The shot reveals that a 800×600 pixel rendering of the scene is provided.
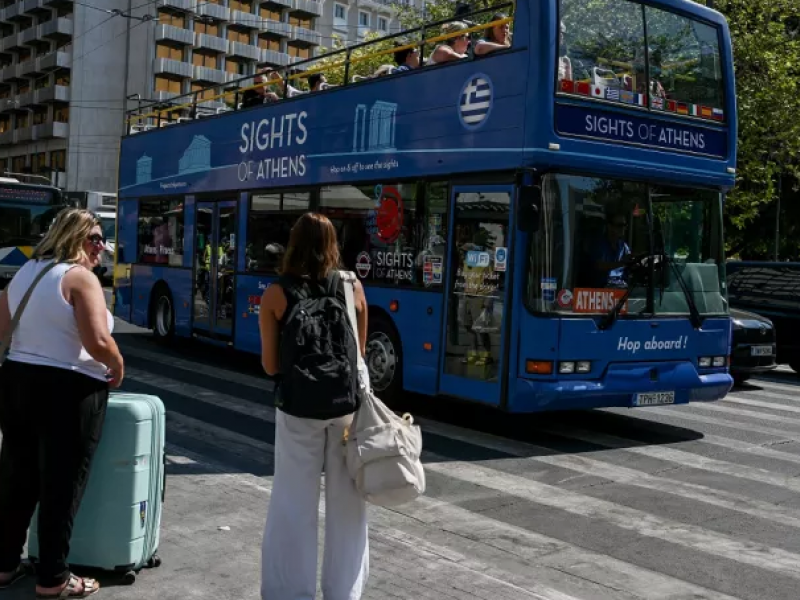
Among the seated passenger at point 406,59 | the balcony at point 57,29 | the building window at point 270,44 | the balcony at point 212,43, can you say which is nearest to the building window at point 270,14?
the building window at point 270,44

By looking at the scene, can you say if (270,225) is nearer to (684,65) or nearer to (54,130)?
(684,65)


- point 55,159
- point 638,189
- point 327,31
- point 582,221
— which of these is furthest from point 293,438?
point 327,31

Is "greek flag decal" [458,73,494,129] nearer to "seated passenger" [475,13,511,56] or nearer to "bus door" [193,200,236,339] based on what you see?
"seated passenger" [475,13,511,56]

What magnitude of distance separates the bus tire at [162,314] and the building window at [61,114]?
186ft

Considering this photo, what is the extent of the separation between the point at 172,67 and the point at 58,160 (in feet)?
32.8

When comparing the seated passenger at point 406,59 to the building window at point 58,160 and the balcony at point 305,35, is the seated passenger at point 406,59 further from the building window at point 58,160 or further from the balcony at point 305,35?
the balcony at point 305,35

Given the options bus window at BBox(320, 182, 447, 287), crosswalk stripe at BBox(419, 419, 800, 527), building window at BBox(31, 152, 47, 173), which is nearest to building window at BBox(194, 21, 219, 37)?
building window at BBox(31, 152, 47, 173)

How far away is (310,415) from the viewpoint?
414 cm

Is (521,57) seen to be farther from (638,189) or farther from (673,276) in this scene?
(673,276)

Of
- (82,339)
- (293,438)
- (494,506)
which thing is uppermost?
(82,339)

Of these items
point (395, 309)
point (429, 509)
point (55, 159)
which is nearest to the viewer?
point (429, 509)

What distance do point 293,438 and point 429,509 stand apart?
2.65m

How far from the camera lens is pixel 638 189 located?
9.25 m

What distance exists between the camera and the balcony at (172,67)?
2729 inches
